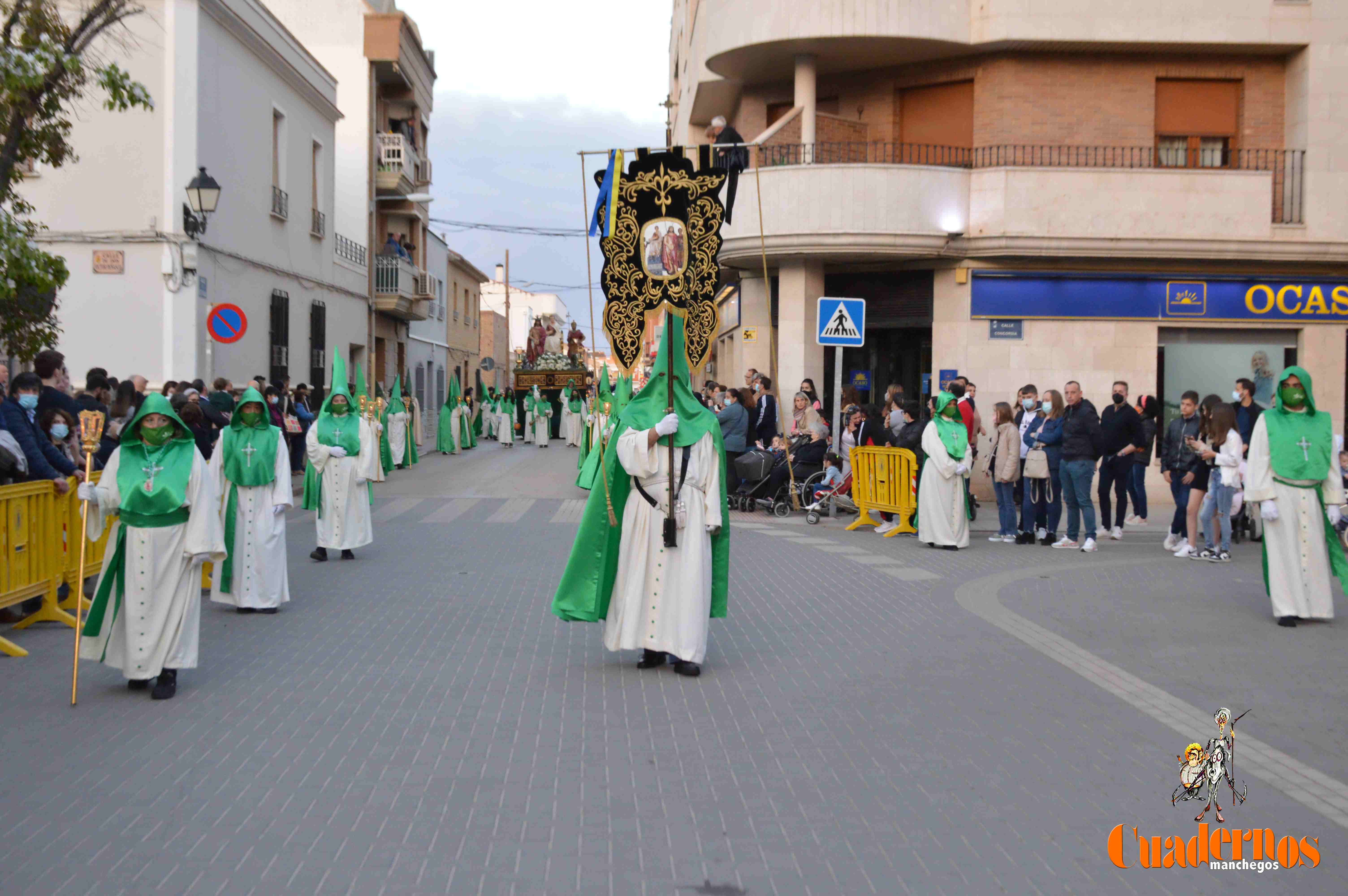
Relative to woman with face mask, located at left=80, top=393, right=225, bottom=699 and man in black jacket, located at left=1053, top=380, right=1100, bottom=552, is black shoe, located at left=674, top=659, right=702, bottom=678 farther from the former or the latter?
man in black jacket, located at left=1053, top=380, right=1100, bottom=552

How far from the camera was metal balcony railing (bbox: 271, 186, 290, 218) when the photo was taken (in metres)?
25.4

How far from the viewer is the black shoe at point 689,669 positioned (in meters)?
7.36

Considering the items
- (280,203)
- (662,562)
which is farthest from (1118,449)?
(280,203)

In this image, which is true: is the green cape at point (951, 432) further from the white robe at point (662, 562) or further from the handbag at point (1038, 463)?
the white robe at point (662, 562)

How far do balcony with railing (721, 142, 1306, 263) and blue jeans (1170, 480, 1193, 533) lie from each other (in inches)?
269

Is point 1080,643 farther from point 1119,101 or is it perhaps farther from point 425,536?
point 1119,101

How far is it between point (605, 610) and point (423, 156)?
36643 millimetres

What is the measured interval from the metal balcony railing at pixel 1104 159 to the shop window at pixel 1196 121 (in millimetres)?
24

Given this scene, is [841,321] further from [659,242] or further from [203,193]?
[203,193]

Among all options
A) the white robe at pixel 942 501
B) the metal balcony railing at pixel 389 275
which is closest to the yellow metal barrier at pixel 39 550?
the white robe at pixel 942 501

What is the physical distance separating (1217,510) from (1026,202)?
8129 mm

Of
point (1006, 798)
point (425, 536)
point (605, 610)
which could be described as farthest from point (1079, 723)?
point (425, 536)

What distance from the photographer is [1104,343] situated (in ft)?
66.5

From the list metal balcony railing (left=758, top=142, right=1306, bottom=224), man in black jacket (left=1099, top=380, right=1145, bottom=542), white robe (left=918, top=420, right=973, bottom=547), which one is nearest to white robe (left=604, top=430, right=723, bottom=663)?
white robe (left=918, top=420, right=973, bottom=547)
